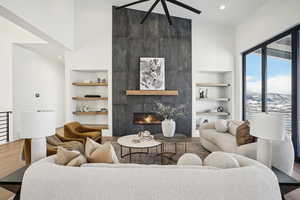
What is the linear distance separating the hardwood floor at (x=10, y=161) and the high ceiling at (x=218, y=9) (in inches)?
146

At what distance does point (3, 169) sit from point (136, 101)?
335cm

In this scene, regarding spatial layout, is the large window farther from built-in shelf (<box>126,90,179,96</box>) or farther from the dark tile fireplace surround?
built-in shelf (<box>126,90,179,96</box>)

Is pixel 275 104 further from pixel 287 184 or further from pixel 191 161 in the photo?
pixel 191 161

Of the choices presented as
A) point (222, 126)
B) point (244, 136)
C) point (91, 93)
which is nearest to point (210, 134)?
point (222, 126)

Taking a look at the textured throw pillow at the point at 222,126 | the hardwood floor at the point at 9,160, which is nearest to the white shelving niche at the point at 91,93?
the hardwood floor at the point at 9,160

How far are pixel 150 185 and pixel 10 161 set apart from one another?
137 inches

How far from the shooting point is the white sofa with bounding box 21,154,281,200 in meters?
1.11

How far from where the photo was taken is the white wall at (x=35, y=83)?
492 cm

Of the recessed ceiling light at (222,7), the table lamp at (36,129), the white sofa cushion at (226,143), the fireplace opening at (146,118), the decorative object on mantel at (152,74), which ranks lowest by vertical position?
the white sofa cushion at (226,143)

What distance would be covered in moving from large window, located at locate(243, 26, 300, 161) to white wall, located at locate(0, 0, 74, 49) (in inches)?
167

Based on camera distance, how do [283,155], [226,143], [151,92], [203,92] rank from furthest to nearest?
1. [203,92]
2. [151,92]
3. [226,143]
4. [283,155]

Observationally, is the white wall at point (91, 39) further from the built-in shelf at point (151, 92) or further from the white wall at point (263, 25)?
the white wall at point (263, 25)

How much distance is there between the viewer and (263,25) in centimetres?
390

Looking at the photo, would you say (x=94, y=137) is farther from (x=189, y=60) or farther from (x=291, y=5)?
(x=291, y=5)
